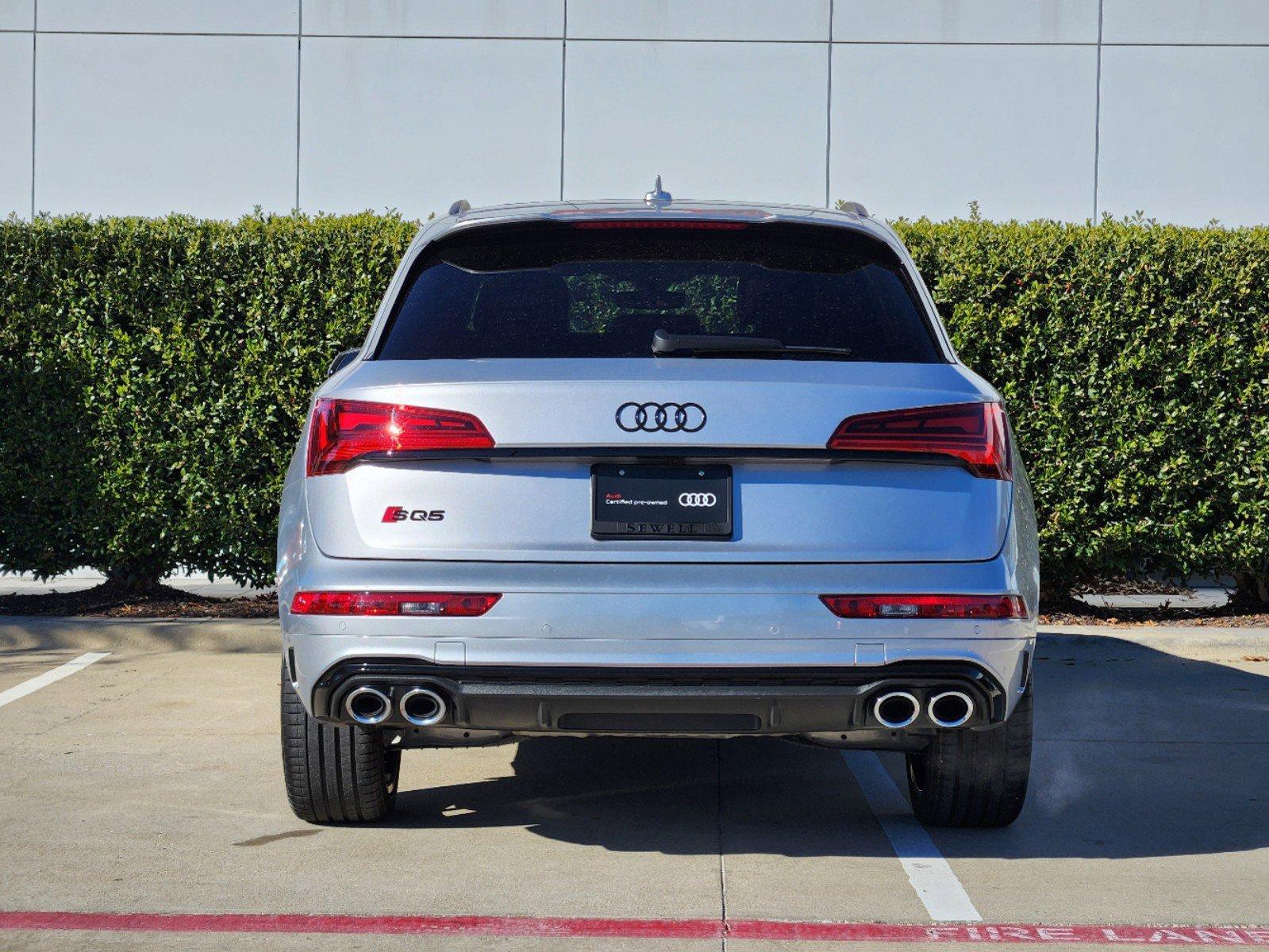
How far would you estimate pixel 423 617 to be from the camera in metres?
4.10

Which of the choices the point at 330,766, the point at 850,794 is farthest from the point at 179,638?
the point at 850,794

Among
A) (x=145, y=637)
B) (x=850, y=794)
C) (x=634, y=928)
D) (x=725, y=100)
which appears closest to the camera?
(x=634, y=928)

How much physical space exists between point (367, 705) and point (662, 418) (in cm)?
112

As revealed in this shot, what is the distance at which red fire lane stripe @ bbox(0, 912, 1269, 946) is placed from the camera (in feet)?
13.1

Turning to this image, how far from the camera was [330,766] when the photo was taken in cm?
482

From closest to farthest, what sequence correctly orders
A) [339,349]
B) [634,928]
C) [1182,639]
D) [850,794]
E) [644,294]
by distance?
1. [634,928]
2. [644,294]
3. [850,794]
4. [1182,639]
5. [339,349]

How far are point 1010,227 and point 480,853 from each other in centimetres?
601

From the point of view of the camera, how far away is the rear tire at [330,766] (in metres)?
4.74

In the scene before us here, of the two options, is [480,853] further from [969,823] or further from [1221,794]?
[1221,794]

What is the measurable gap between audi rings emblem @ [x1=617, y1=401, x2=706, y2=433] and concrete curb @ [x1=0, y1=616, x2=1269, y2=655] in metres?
5.15

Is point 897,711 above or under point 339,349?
under

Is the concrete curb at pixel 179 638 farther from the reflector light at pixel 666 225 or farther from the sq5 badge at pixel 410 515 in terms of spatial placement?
the sq5 badge at pixel 410 515

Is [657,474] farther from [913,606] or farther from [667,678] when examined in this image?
[913,606]

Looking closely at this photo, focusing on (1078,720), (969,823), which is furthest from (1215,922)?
(1078,720)
